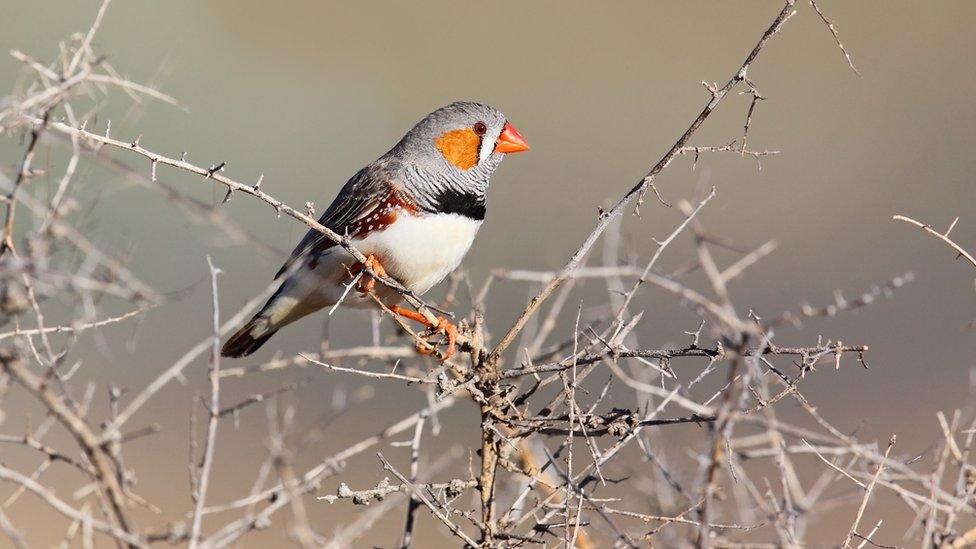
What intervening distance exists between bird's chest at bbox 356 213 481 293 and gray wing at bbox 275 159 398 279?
0.41 feet

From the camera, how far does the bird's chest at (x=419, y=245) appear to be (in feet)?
14.6

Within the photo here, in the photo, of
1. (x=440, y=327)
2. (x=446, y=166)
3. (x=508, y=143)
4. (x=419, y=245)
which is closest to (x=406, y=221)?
(x=419, y=245)

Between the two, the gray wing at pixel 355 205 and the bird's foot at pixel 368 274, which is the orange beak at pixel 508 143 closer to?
the gray wing at pixel 355 205

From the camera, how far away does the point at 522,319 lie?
2.95m

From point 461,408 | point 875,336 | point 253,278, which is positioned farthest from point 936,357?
point 253,278

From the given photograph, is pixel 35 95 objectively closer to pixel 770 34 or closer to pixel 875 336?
pixel 770 34

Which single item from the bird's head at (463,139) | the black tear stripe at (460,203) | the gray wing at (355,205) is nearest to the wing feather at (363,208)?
the gray wing at (355,205)

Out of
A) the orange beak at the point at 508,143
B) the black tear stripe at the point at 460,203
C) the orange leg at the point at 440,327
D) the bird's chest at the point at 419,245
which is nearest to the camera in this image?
the orange leg at the point at 440,327

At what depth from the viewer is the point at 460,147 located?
499 cm

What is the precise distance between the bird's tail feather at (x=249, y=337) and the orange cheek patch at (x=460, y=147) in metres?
1.04

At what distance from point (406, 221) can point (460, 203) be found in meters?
0.28

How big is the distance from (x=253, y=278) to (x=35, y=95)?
12.1 metres

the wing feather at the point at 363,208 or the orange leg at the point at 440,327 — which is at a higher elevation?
the wing feather at the point at 363,208

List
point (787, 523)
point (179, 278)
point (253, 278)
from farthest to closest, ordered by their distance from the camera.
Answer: point (253, 278)
point (179, 278)
point (787, 523)
